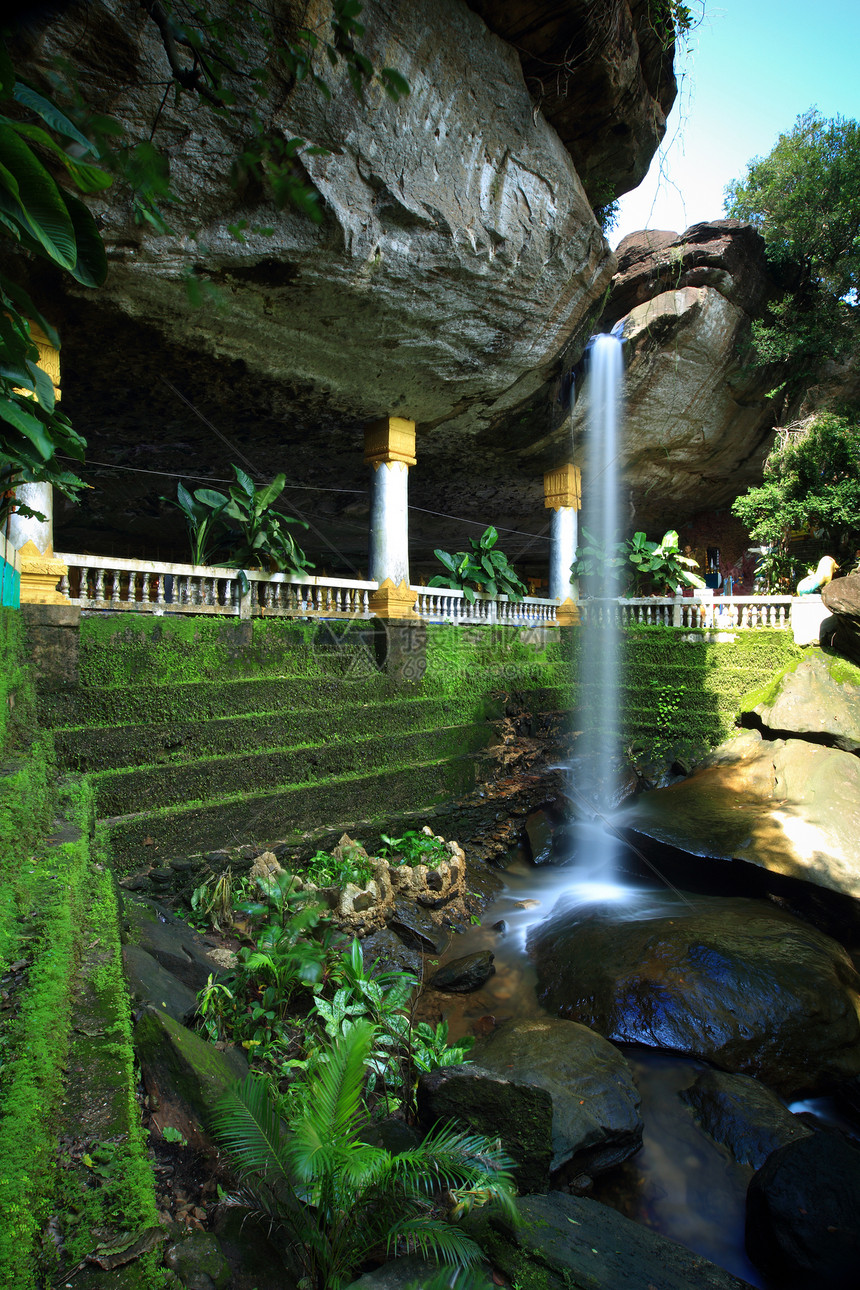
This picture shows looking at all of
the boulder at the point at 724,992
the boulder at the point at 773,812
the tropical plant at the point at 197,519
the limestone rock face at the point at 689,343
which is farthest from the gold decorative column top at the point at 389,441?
the boulder at the point at 724,992

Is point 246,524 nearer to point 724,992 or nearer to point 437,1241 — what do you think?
point 724,992

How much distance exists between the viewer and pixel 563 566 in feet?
34.7

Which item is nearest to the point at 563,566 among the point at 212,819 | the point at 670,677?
the point at 670,677

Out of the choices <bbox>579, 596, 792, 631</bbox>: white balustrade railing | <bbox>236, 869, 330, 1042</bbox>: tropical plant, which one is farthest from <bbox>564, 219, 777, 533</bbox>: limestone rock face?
<bbox>236, 869, 330, 1042</bbox>: tropical plant

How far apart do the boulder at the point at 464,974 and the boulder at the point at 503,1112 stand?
1.60 m

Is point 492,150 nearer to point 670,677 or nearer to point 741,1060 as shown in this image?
point 670,677

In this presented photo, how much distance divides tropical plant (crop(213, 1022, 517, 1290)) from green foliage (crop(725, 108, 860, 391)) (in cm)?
1185

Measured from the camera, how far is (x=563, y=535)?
10.7 meters

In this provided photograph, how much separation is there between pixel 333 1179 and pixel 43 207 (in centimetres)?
280

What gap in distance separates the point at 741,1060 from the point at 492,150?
7.73m

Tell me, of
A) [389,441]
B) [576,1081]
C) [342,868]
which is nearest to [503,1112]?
[576,1081]

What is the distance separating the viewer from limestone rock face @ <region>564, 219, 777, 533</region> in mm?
9781

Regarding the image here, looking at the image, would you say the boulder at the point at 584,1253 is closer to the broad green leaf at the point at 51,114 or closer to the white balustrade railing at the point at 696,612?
the broad green leaf at the point at 51,114

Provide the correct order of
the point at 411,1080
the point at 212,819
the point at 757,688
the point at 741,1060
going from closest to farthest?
1. the point at 411,1080
2. the point at 741,1060
3. the point at 212,819
4. the point at 757,688
